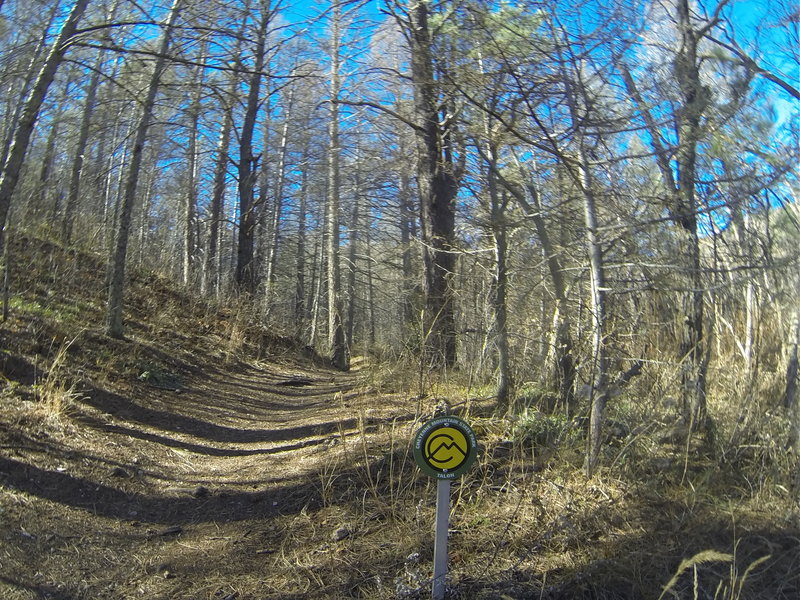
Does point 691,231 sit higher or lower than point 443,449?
higher

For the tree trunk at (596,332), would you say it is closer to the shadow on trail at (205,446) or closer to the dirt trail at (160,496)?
the dirt trail at (160,496)

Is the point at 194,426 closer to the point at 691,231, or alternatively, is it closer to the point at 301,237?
the point at 691,231

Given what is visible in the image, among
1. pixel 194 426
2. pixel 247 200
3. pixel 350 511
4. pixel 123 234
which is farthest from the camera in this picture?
pixel 247 200

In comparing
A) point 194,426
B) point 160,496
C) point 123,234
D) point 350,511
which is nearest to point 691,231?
point 350,511

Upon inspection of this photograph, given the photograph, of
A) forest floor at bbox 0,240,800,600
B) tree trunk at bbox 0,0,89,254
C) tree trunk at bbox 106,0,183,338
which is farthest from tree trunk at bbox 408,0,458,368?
tree trunk at bbox 106,0,183,338

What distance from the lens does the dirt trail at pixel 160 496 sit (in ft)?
12.9

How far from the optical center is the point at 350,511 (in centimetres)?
465

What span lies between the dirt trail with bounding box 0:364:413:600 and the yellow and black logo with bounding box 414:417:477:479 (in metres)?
1.17

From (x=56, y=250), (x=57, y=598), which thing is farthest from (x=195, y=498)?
(x=56, y=250)

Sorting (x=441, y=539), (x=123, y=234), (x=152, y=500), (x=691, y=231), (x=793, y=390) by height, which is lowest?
(x=152, y=500)

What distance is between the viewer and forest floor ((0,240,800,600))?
381 cm

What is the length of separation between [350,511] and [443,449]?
150cm

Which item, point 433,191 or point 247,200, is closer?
point 433,191

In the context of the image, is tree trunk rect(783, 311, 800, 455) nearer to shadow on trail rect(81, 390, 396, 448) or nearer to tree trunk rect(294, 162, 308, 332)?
shadow on trail rect(81, 390, 396, 448)
